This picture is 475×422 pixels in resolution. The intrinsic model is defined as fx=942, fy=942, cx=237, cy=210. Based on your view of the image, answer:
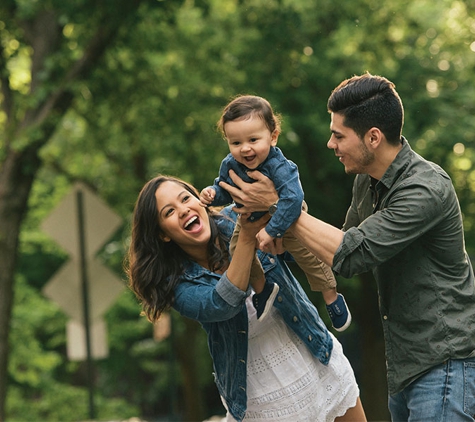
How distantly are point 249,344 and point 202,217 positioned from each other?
627 mm

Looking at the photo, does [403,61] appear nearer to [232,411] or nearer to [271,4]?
[271,4]

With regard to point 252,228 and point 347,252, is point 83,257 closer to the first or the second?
point 252,228

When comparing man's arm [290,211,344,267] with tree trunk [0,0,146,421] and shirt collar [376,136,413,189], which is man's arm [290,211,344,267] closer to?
shirt collar [376,136,413,189]

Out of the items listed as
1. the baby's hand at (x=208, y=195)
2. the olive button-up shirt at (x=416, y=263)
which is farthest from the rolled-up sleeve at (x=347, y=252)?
the baby's hand at (x=208, y=195)

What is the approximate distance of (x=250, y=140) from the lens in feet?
13.1

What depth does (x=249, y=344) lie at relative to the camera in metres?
4.34

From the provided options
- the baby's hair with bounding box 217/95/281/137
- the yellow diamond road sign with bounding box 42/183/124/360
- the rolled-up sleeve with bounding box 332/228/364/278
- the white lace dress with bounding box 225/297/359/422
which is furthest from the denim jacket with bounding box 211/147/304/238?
the yellow diamond road sign with bounding box 42/183/124/360

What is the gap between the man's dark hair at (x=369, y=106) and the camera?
3.88 m

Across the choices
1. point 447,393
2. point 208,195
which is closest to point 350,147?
point 208,195

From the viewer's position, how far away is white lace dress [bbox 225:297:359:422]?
14.1ft

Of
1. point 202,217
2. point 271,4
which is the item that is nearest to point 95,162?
point 271,4

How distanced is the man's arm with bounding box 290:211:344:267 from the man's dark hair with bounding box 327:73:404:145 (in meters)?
0.42

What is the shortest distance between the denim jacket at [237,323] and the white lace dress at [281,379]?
2.1 inches

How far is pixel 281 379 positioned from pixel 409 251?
89 centimetres
